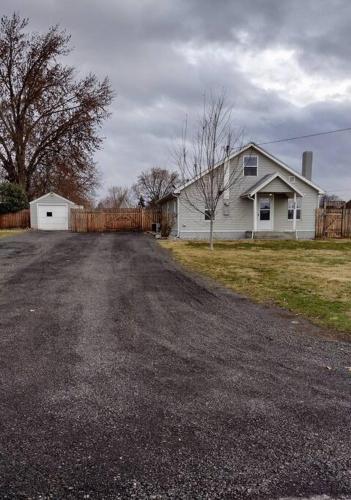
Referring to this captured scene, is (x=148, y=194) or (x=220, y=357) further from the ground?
(x=148, y=194)

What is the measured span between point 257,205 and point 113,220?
11473 mm

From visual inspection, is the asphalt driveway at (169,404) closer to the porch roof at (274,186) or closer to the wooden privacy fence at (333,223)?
the porch roof at (274,186)

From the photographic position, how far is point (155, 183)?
6000cm

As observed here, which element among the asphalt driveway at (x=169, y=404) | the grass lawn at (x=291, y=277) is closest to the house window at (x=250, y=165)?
the grass lawn at (x=291, y=277)

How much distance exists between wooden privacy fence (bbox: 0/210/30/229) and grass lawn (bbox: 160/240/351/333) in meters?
18.8

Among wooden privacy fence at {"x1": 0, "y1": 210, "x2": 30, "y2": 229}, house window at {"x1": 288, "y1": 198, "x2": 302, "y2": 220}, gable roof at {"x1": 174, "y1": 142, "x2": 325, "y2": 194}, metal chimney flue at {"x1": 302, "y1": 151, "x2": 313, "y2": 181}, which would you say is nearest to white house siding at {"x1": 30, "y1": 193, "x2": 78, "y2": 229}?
wooden privacy fence at {"x1": 0, "y1": 210, "x2": 30, "y2": 229}

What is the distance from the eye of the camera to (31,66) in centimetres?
3034

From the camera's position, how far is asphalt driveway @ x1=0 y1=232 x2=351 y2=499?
223 cm

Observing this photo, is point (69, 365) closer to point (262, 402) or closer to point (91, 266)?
point (262, 402)

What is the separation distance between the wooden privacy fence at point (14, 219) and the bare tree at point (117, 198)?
38482 millimetres

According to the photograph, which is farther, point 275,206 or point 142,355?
point 275,206

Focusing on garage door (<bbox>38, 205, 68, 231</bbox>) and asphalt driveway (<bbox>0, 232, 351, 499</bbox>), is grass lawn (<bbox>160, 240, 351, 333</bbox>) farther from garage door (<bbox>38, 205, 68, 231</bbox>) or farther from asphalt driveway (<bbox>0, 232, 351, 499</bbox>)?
garage door (<bbox>38, 205, 68, 231</bbox>)

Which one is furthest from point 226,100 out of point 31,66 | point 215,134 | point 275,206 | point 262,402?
point 31,66

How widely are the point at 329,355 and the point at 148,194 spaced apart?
57.6 meters
